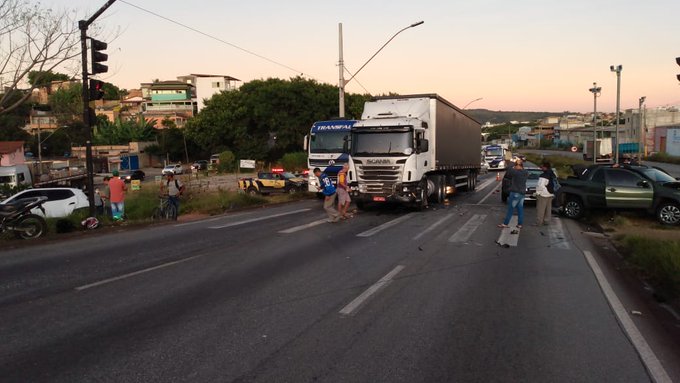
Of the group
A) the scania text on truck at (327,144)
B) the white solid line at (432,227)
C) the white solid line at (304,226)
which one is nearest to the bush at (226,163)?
the scania text on truck at (327,144)

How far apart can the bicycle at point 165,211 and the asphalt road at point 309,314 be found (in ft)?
19.8

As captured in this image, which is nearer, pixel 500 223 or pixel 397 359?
pixel 397 359

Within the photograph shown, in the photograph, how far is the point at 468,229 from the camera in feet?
46.2

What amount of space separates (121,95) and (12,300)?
142m

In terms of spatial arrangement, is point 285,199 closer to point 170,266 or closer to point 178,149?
point 170,266

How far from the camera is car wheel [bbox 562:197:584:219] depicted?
16756 millimetres

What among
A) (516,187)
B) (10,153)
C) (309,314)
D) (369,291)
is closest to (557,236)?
(516,187)

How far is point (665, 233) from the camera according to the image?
13.1m

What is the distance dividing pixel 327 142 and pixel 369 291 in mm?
15353

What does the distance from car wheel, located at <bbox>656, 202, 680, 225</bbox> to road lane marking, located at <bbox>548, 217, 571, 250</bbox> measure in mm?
2555

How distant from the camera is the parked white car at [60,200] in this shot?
19.2m

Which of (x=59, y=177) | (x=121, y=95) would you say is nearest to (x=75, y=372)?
(x=59, y=177)

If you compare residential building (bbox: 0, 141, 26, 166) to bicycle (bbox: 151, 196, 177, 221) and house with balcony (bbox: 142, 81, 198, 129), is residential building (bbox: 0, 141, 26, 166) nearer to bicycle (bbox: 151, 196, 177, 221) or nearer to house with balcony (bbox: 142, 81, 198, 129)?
bicycle (bbox: 151, 196, 177, 221)

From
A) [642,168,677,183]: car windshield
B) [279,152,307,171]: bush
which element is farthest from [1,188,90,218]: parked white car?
[279,152,307,171]: bush
